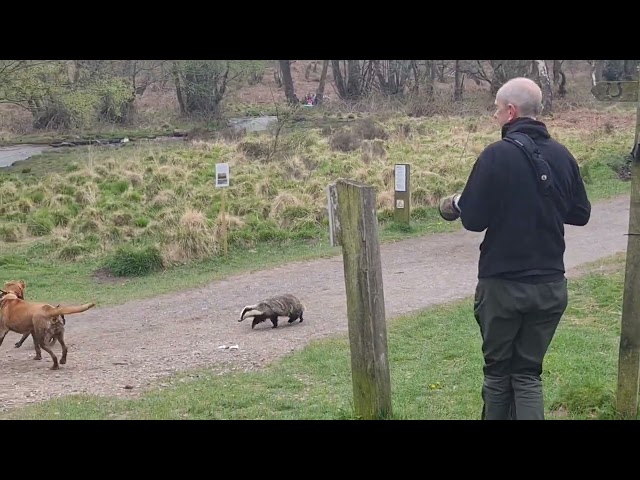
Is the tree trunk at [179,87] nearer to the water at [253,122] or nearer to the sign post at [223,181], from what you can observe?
the water at [253,122]

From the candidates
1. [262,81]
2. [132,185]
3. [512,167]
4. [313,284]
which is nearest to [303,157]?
[132,185]

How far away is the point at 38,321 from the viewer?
8.49 meters

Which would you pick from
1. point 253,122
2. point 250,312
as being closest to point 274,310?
point 250,312

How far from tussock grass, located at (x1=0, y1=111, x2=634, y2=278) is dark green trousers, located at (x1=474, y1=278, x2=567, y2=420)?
10.3m

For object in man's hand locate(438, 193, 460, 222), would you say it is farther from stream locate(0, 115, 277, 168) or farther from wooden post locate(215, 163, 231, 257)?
stream locate(0, 115, 277, 168)

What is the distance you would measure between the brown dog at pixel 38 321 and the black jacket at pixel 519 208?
510 cm

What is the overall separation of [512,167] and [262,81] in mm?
53964

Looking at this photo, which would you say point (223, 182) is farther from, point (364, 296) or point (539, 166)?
point (539, 166)

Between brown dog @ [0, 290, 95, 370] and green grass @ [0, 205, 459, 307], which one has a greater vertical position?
brown dog @ [0, 290, 95, 370]

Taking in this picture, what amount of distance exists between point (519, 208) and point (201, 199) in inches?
578

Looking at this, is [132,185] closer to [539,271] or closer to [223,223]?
[223,223]

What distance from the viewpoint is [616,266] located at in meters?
11.6

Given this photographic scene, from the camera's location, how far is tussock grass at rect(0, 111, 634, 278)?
51.4ft

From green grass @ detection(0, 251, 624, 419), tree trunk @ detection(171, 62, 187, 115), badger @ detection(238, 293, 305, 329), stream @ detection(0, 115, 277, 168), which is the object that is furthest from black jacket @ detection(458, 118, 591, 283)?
tree trunk @ detection(171, 62, 187, 115)
